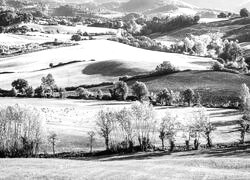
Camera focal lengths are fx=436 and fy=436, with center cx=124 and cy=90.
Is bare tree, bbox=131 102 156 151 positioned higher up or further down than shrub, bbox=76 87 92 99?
further down

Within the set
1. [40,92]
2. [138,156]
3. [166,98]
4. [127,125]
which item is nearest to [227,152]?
[138,156]

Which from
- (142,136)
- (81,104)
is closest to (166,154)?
(142,136)

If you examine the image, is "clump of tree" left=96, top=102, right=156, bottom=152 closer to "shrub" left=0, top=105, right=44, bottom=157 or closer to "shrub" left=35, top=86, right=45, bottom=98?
"shrub" left=0, top=105, right=44, bottom=157

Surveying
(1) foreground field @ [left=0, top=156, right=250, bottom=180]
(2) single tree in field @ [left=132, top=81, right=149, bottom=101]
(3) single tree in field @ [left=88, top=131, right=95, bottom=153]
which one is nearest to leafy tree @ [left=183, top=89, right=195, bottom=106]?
(2) single tree in field @ [left=132, top=81, right=149, bottom=101]

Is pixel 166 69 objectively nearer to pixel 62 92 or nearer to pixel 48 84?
pixel 62 92

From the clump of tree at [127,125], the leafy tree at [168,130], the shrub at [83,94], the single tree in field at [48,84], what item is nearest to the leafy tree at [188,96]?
the shrub at [83,94]

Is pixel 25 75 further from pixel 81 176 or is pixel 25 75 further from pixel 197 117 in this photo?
→ pixel 81 176
